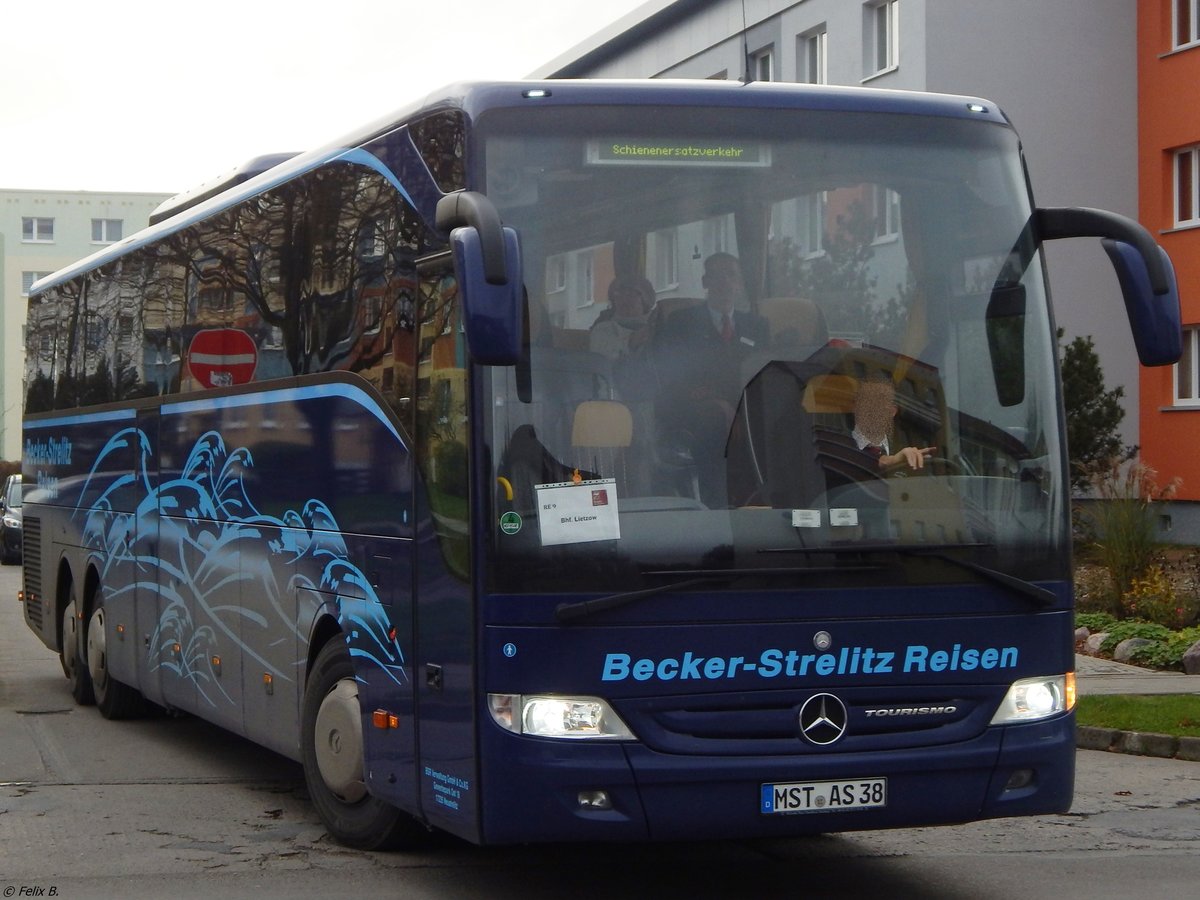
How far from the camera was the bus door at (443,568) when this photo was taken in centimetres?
632

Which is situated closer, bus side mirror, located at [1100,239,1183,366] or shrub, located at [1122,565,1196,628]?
bus side mirror, located at [1100,239,1183,366]

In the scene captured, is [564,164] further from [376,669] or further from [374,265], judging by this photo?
[376,669]

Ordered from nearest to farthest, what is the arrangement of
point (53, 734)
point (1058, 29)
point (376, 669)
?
1. point (376, 669)
2. point (53, 734)
3. point (1058, 29)

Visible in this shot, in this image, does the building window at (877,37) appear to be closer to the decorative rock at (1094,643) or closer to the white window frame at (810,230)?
the decorative rock at (1094,643)

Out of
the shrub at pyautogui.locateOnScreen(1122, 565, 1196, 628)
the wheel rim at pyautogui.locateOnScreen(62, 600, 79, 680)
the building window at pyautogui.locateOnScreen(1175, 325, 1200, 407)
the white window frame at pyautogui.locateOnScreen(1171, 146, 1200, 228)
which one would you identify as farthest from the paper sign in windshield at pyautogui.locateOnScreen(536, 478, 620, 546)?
the white window frame at pyautogui.locateOnScreen(1171, 146, 1200, 228)

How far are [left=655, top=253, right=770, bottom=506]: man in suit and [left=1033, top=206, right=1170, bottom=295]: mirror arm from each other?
1258mm

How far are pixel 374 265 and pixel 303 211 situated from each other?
1.24 m

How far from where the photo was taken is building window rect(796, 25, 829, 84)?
35.8m

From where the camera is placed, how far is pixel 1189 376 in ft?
105

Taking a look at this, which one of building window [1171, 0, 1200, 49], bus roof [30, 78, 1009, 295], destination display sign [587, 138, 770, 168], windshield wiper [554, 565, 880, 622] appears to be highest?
building window [1171, 0, 1200, 49]

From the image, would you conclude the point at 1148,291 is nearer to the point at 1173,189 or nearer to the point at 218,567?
the point at 218,567

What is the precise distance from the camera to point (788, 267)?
6.48m

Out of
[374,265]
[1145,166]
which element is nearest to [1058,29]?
[1145,166]

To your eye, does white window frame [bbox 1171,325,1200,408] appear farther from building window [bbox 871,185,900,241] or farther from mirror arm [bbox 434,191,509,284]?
mirror arm [bbox 434,191,509,284]
